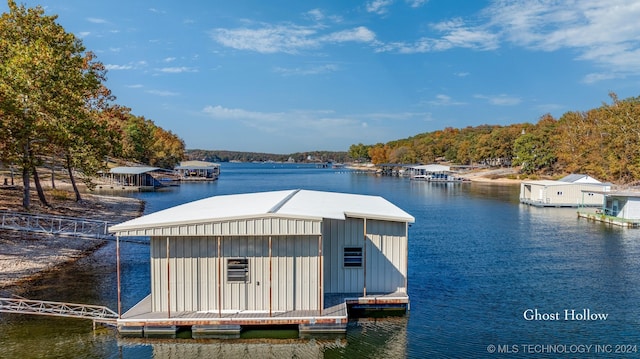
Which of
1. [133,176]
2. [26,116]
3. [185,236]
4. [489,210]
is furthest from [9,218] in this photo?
[133,176]

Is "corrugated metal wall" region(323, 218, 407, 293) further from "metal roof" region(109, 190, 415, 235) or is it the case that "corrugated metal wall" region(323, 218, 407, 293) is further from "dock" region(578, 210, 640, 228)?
"dock" region(578, 210, 640, 228)

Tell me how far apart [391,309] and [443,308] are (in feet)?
7.10

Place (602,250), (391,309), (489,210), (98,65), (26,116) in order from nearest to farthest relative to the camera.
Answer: (391,309), (26,116), (602,250), (98,65), (489,210)

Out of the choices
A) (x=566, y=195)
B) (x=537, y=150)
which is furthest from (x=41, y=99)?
(x=537, y=150)

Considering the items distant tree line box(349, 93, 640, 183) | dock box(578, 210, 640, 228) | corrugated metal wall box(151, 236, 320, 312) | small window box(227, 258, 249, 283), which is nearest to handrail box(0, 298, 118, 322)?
corrugated metal wall box(151, 236, 320, 312)

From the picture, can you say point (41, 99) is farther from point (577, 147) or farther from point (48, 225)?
point (577, 147)

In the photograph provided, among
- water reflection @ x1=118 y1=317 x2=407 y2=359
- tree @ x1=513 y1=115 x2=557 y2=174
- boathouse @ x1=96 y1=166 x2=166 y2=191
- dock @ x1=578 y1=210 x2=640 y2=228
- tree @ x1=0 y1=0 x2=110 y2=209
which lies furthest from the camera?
tree @ x1=513 y1=115 x2=557 y2=174

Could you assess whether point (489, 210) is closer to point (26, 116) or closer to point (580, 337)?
point (580, 337)

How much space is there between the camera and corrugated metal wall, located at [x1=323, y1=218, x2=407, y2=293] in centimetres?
1661

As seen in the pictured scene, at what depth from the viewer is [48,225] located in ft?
93.2

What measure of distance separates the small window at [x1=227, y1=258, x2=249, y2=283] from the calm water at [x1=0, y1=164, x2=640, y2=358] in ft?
5.98

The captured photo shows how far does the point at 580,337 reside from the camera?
1474 centimetres

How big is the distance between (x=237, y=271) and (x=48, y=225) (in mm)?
19376

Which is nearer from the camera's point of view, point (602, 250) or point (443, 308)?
point (443, 308)
